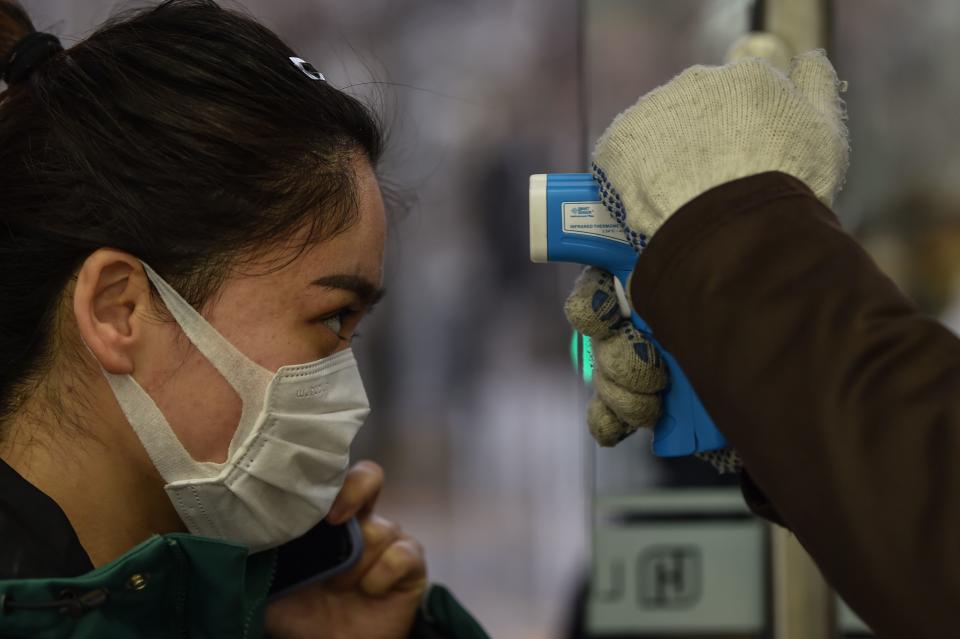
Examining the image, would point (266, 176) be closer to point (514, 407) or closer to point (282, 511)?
point (282, 511)

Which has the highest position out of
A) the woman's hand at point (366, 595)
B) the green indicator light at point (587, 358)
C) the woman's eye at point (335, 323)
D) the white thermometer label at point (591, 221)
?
the white thermometer label at point (591, 221)

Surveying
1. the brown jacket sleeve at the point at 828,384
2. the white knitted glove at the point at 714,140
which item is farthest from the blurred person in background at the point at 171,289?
the brown jacket sleeve at the point at 828,384

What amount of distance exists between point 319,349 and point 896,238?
1901 mm

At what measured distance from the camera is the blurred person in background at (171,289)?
1.26 meters

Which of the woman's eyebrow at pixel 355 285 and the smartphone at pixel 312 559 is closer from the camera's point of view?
the woman's eyebrow at pixel 355 285

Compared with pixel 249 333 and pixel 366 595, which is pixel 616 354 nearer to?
pixel 249 333

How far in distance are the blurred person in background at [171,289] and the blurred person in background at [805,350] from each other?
0.53m

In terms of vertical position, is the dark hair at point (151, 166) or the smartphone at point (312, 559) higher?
the dark hair at point (151, 166)

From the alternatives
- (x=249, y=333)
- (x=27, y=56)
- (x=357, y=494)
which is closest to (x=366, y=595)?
(x=357, y=494)

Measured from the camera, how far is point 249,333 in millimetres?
1305

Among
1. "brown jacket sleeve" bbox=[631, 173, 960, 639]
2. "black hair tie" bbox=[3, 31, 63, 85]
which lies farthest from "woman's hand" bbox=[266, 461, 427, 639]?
"brown jacket sleeve" bbox=[631, 173, 960, 639]

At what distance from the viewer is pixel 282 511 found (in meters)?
1.39

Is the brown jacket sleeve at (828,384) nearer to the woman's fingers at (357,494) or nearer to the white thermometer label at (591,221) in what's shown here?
the white thermometer label at (591,221)

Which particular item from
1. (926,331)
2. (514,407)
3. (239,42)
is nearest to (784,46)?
(239,42)
